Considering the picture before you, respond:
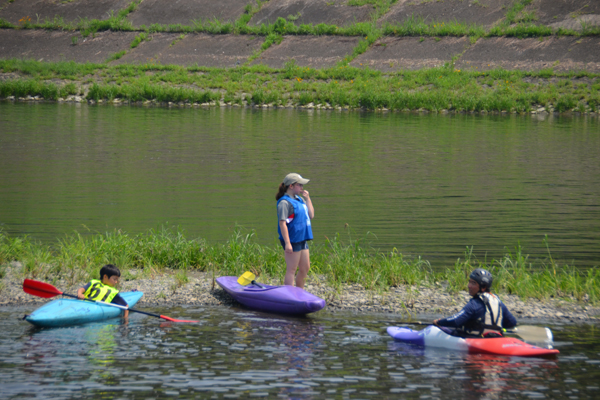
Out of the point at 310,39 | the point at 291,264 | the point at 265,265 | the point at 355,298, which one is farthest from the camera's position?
the point at 310,39

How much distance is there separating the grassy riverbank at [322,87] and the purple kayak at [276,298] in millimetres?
37261

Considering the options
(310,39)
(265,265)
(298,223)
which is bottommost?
(265,265)

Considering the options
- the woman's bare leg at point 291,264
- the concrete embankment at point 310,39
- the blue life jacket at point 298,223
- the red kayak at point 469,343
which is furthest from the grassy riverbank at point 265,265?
the concrete embankment at point 310,39

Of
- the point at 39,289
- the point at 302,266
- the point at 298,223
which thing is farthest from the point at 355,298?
the point at 39,289

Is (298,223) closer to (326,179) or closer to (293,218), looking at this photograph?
(293,218)

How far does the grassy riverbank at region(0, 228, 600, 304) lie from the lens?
1058 cm

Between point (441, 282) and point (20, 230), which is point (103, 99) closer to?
point (20, 230)

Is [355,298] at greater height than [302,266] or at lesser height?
lesser

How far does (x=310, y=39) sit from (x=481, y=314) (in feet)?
182

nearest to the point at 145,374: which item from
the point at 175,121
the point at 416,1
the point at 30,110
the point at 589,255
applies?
the point at 589,255

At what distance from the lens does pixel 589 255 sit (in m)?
12.9

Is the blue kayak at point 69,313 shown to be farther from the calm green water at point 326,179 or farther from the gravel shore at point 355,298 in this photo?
Answer: the calm green water at point 326,179

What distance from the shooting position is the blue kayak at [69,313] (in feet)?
28.2

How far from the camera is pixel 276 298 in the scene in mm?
9578
